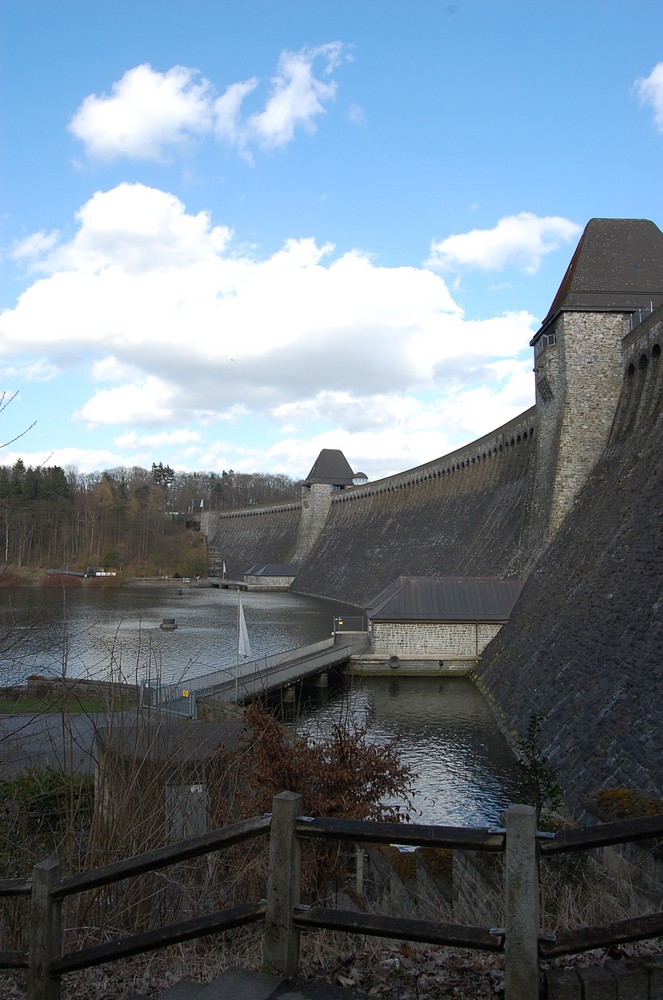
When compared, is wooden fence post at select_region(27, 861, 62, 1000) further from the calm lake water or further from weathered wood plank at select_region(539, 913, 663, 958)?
the calm lake water

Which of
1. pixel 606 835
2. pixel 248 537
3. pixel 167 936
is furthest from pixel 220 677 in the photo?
pixel 248 537

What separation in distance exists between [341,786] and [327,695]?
17275 millimetres

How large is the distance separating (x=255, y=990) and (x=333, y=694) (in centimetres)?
2179

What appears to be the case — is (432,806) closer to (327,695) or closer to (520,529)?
(327,695)

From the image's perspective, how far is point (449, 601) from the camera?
1038 inches

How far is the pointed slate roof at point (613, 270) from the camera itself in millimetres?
24484

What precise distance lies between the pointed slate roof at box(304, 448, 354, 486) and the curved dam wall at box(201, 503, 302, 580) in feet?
19.2

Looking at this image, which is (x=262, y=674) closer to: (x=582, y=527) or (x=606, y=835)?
(x=582, y=527)

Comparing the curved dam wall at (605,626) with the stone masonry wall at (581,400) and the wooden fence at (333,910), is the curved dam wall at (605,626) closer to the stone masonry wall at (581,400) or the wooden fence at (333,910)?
the stone masonry wall at (581,400)

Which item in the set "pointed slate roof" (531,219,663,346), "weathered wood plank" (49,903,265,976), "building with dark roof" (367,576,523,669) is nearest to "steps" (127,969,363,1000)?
"weathered wood plank" (49,903,265,976)

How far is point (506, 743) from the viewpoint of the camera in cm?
1598

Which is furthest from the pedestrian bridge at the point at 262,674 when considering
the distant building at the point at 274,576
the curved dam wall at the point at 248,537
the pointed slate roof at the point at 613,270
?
the curved dam wall at the point at 248,537

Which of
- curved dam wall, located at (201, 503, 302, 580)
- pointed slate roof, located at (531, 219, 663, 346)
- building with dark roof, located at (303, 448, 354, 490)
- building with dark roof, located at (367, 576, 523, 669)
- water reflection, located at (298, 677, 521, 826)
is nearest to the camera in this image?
water reflection, located at (298, 677, 521, 826)

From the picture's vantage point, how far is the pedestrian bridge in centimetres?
1661
